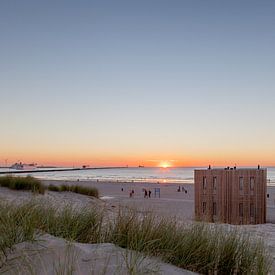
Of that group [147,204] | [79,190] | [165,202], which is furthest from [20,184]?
[165,202]

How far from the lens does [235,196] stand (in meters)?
12.4

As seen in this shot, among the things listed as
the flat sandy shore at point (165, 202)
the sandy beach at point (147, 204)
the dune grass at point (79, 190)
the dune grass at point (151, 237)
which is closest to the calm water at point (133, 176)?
the flat sandy shore at point (165, 202)

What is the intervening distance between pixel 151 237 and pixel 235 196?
861 cm

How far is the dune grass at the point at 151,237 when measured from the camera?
393 centimetres

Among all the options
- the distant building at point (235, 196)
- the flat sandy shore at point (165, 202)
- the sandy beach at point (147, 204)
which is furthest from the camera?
the distant building at point (235, 196)

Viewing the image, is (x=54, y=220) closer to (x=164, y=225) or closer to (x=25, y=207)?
(x=25, y=207)

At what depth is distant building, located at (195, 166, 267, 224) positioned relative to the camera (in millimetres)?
12281

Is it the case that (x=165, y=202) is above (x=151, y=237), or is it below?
below

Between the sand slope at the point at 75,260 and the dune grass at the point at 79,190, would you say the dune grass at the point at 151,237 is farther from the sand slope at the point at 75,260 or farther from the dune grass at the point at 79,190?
the dune grass at the point at 79,190

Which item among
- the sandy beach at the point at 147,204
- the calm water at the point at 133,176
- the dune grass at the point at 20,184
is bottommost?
the calm water at the point at 133,176

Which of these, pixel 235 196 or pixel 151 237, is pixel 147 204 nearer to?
pixel 235 196

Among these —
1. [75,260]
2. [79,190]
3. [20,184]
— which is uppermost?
[75,260]

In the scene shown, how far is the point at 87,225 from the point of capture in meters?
4.72

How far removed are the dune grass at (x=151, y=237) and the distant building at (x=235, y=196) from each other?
7.76m
